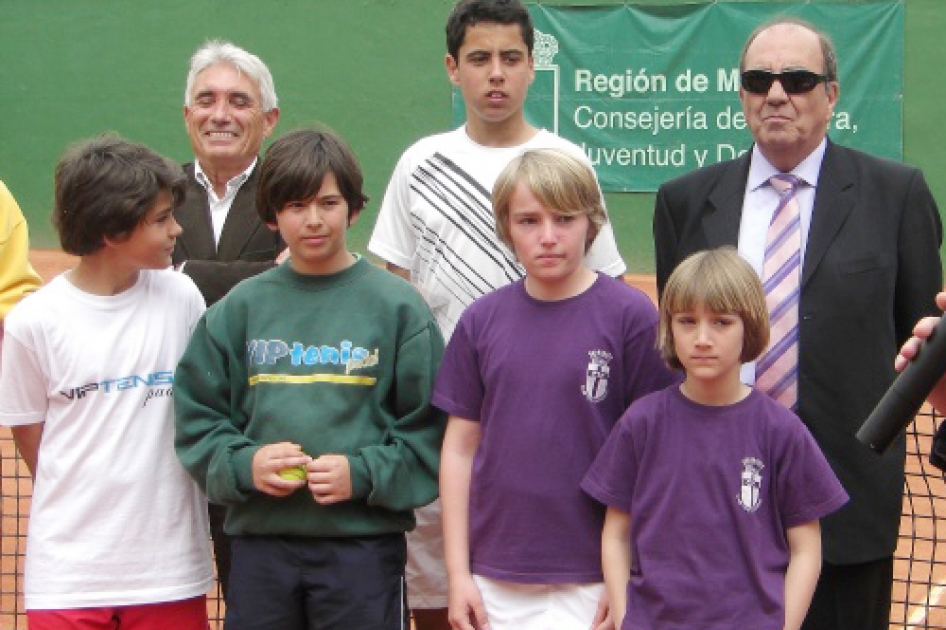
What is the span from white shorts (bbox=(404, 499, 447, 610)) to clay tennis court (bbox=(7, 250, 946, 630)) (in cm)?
77

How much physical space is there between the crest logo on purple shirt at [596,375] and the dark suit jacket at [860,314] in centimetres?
54

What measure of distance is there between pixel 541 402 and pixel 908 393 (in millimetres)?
1115

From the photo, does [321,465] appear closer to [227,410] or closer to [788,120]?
[227,410]

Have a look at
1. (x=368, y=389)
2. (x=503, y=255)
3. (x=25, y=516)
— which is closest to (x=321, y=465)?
(x=368, y=389)

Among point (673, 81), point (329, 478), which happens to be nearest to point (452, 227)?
point (329, 478)

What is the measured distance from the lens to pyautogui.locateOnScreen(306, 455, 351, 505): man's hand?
315cm

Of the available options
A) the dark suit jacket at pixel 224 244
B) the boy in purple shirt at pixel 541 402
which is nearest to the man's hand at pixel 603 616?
the boy in purple shirt at pixel 541 402

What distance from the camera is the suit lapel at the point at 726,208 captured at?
3.49 m

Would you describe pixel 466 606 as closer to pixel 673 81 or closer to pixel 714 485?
pixel 714 485

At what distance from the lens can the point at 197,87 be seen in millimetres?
4086

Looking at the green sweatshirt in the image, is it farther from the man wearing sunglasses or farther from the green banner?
the green banner

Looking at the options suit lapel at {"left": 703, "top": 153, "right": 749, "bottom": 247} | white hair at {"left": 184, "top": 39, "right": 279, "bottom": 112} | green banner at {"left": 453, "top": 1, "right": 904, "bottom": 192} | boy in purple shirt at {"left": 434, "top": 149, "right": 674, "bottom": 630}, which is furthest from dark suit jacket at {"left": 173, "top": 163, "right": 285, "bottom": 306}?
green banner at {"left": 453, "top": 1, "right": 904, "bottom": 192}

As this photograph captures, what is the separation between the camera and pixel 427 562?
4059 millimetres

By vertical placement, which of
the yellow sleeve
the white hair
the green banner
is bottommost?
the yellow sleeve
